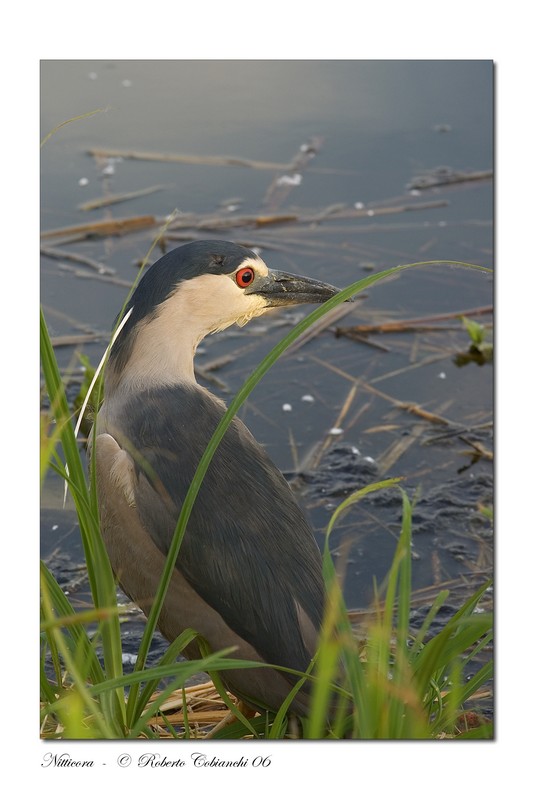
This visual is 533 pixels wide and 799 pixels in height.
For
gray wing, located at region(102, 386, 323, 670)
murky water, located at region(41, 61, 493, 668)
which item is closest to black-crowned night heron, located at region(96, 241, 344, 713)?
gray wing, located at region(102, 386, 323, 670)

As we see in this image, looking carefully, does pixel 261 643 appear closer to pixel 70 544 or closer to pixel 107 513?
pixel 107 513

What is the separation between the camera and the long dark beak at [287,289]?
6.97ft

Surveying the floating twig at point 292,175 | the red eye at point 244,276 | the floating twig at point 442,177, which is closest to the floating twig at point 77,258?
the floating twig at point 292,175

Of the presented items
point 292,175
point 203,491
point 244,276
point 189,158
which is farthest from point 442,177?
point 203,491

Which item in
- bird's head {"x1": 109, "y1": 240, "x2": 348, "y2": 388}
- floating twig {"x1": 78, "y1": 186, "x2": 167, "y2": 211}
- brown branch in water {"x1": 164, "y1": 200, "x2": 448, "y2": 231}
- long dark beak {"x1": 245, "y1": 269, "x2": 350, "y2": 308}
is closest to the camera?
bird's head {"x1": 109, "y1": 240, "x2": 348, "y2": 388}

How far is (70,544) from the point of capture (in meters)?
2.32

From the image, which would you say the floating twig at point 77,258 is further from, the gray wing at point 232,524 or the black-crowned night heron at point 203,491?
the gray wing at point 232,524

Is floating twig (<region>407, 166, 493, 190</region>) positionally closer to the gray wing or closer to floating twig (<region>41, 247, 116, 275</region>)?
floating twig (<region>41, 247, 116, 275</region>)

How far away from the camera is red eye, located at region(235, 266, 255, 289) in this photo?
2078 millimetres

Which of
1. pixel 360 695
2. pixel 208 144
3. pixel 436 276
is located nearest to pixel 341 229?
pixel 436 276

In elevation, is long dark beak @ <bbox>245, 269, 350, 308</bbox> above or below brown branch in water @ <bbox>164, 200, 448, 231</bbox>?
below

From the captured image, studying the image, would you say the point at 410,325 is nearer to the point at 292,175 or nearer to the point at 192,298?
the point at 292,175

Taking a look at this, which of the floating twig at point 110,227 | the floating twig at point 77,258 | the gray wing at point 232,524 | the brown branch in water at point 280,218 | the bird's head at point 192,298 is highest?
the brown branch in water at point 280,218

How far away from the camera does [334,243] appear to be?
284 centimetres
